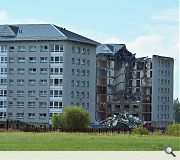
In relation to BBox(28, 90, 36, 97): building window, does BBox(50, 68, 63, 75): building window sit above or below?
above

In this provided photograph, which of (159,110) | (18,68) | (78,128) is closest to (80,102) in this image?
(18,68)

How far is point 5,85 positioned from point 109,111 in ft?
80.9

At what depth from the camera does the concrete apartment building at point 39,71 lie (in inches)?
3804

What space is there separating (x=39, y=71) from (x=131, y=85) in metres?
27.8

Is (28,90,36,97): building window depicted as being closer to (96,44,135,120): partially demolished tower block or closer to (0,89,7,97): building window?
(0,89,7,97): building window

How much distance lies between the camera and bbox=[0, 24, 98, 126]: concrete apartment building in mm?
96625

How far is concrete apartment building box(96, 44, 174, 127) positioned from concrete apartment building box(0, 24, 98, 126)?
38.9ft

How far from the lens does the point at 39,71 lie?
97812 mm

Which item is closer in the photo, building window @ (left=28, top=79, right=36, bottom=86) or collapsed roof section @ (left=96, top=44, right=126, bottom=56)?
building window @ (left=28, top=79, right=36, bottom=86)

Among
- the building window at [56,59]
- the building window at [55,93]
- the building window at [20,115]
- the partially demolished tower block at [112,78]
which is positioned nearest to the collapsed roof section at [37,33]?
the building window at [56,59]

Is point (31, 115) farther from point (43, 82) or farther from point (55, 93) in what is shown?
point (43, 82)

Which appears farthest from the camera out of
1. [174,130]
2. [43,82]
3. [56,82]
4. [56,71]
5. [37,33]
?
[37,33]

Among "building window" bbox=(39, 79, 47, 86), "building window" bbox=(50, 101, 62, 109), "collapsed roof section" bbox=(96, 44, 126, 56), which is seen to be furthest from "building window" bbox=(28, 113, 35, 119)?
"collapsed roof section" bbox=(96, 44, 126, 56)

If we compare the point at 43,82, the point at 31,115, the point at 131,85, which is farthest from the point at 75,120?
the point at 131,85
